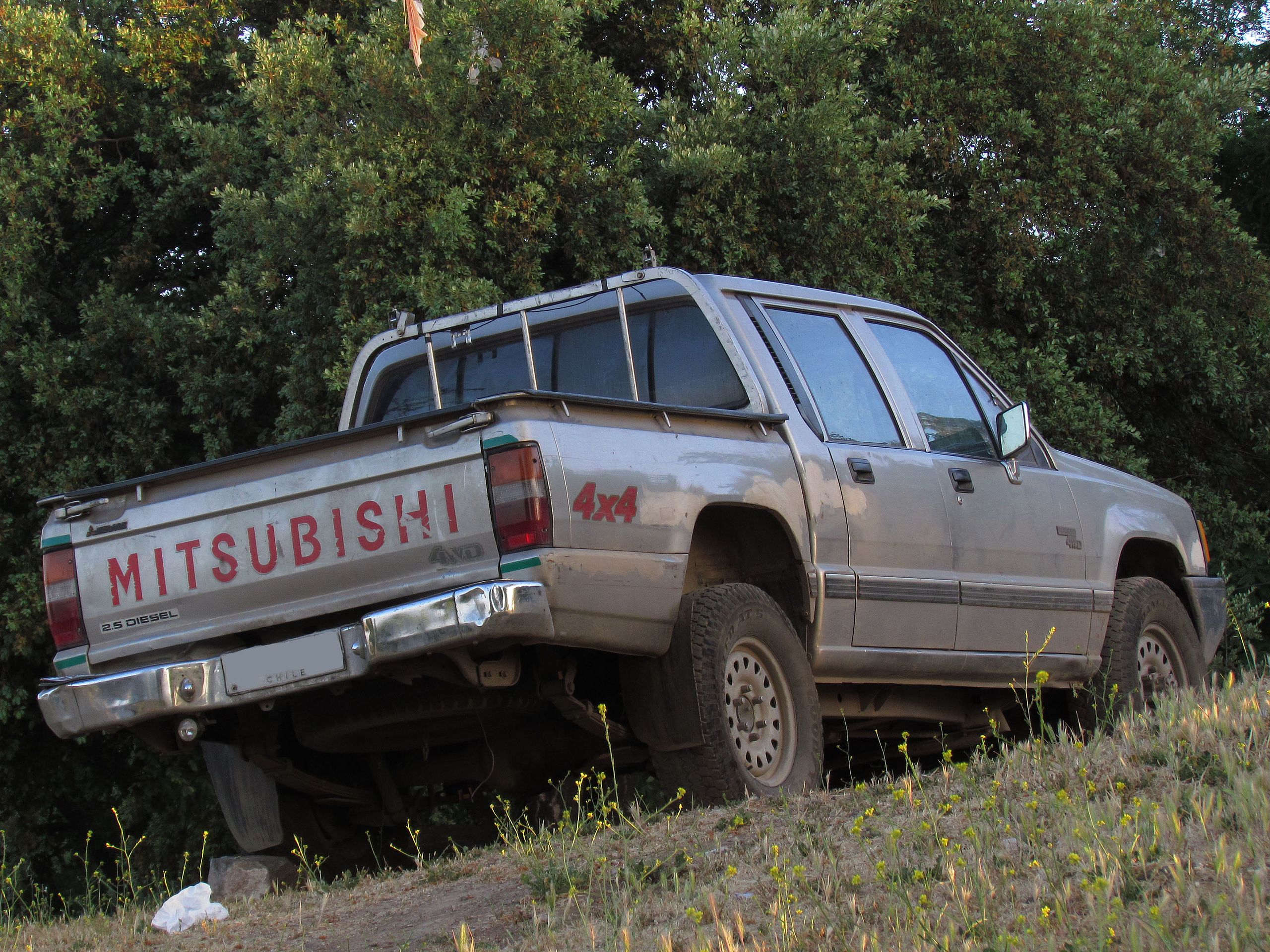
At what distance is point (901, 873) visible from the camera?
325 cm

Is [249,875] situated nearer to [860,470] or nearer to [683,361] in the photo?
[683,361]

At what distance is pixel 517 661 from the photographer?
4316mm

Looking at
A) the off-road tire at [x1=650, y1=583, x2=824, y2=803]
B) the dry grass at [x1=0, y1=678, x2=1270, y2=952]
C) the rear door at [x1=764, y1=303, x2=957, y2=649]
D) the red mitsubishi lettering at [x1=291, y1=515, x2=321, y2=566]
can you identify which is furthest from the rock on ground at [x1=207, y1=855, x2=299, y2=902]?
the rear door at [x1=764, y1=303, x2=957, y2=649]

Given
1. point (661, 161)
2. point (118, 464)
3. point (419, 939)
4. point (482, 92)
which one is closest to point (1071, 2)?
point (661, 161)

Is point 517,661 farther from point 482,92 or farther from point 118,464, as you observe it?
point 118,464

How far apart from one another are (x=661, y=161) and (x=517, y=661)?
6324 millimetres

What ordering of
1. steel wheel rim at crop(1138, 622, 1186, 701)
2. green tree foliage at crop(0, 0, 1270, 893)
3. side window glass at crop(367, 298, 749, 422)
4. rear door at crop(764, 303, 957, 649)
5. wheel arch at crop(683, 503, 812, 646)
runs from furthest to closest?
1. green tree foliage at crop(0, 0, 1270, 893)
2. steel wheel rim at crop(1138, 622, 1186, 701)
3. side window glass at crop(367, 298, 749, 422)
4. rear door at crop(764, 303, 957, 649)
5. wheel arch at crop(683, 503, 812, 646)

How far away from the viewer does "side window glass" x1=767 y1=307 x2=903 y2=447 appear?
18.8 ft

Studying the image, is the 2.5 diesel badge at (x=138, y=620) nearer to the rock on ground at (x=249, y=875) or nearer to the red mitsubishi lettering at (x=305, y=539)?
the red mitsubishi lettering at (x=305, y=539)

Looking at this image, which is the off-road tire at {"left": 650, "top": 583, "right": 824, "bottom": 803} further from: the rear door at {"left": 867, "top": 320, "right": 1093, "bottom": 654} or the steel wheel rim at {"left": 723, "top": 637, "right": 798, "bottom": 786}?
the rear door at {"left": 867, "top": 320, "right": 1093, "bottom": 654}

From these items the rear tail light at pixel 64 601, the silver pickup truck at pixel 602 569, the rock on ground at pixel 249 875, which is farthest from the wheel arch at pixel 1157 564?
the rear tail light at pixel 64 601

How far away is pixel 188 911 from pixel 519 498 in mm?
1697

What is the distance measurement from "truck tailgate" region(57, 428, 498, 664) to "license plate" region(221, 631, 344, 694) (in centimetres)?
10

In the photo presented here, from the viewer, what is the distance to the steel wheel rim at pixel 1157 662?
272 inches
